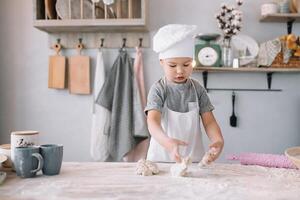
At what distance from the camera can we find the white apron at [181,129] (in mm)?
1396

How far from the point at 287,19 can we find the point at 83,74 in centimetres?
128

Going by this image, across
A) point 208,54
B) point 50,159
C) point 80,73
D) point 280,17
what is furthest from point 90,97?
point 50,159

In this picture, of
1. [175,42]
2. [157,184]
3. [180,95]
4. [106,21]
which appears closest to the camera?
[157,184]

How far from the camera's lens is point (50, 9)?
214 cm

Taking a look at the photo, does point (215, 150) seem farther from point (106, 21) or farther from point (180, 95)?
point (106, 21)

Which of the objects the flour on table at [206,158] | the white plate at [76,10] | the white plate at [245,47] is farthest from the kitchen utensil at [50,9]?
the flour on table at [206,158]

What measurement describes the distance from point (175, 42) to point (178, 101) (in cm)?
24

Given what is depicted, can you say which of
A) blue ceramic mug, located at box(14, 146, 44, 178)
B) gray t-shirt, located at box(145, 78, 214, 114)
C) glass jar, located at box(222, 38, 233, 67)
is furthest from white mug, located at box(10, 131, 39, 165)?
glass jar, located at box(222, 38, 233, 67)

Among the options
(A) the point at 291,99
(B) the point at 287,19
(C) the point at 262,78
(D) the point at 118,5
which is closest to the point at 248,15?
→ (B) the point at 287,19

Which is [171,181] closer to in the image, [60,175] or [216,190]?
[216,190]

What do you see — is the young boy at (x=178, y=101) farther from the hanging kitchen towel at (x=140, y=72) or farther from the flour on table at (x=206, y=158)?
the hanging kitchen towel at (x=140, y=72)

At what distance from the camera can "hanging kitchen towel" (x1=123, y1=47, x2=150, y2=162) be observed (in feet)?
7.21

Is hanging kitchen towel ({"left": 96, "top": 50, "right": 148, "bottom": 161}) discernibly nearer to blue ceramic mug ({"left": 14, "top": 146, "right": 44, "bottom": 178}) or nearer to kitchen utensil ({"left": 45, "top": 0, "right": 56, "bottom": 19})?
kitchen utensil ({"left": 45, "top": 0, "right": 56, "bottom": 19})

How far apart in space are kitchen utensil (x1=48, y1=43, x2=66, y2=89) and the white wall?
7 cm
